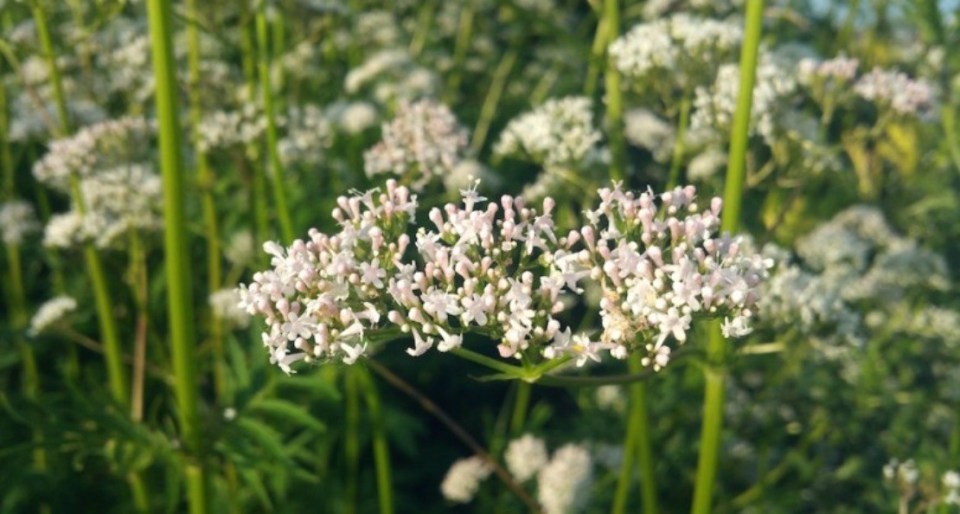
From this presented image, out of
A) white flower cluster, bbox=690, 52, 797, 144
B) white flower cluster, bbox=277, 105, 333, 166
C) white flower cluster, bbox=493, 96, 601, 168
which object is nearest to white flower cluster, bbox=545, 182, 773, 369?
white flower cluster, bbox=690, 52, 797, 144

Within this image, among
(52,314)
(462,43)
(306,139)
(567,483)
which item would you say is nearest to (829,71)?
(567,483)

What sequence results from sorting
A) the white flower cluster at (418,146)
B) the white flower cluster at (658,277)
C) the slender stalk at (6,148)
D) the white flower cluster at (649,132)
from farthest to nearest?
the white flower cluster at (649,132), the slender stalk at (6,148), the white flower cluster at (418,146), the white flower cluster at (658,277)

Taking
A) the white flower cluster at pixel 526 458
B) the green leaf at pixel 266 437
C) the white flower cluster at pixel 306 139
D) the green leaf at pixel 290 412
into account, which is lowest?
the green leaf at pixel 266 437

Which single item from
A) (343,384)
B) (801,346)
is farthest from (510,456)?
(801,346)

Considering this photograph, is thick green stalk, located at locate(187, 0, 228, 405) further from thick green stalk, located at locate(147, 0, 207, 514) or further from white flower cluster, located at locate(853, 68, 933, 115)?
white flower cluster, located at locate(853, 68, 933, 115)

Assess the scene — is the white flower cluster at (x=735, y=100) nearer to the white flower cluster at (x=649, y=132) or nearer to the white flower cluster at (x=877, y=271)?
the white flower cluster at (x=877, y=271)

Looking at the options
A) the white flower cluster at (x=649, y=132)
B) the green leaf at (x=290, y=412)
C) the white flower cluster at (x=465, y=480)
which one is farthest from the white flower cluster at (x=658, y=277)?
the white flower cluster at (x=649, y=132)

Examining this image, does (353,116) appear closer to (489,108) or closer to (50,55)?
(489,108)
